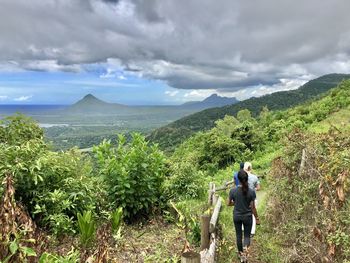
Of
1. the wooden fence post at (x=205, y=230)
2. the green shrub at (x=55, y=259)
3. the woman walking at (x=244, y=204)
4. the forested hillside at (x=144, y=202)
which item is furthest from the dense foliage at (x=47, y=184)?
the woman walking at (x=244, y=204)

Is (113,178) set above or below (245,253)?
above

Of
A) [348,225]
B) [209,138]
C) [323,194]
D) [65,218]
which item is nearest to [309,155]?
[323,194]

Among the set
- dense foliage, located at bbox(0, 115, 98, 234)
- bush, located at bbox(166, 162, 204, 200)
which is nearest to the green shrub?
dense foliage, located at bbox(0, 115, 98, 234)

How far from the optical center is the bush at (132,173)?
9219 millimetres

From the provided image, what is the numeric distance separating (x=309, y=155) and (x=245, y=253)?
245cm

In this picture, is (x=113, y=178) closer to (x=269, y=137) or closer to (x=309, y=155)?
(x=309, y=155)

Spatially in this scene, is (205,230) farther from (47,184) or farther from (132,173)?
(47,184)

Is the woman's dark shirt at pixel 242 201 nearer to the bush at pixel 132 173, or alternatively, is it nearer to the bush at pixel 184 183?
the bush at pixel 132 173

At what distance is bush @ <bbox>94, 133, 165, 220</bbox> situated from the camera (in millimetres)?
9219

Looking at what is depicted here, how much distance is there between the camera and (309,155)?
318 inches

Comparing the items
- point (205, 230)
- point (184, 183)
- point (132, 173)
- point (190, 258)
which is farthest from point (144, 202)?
point (190, 258)

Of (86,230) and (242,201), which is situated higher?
(242,201)

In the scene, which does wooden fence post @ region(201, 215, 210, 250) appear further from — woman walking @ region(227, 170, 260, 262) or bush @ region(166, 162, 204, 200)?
bush @ region(166, 162, 204, 200)

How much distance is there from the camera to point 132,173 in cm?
927
